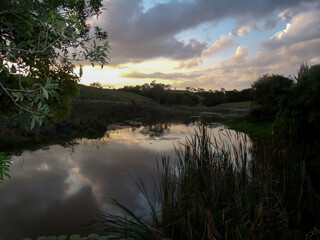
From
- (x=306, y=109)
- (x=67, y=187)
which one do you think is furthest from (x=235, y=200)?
(x=67, y=187)

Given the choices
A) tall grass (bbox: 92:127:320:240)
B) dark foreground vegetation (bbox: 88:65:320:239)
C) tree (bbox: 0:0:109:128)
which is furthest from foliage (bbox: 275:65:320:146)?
tree (bbox: 0:0:109:128)

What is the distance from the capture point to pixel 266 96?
1944 centimetres

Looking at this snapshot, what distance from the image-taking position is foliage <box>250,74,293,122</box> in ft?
61.3

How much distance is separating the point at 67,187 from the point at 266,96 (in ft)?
57.3

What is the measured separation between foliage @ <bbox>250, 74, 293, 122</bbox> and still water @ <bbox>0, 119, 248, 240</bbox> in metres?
10.8

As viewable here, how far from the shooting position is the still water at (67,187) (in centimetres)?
551

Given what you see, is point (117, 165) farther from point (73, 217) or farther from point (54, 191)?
point (73, 217)

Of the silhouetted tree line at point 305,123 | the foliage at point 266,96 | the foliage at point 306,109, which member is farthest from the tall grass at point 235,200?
the foliage at point 266,96

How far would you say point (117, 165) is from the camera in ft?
33.0

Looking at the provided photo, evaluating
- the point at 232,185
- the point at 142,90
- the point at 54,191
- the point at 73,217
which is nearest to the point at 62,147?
the point at 54,191

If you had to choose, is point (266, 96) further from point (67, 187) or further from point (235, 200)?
point (235, 200)

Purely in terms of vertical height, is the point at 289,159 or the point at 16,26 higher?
the point at 16,26

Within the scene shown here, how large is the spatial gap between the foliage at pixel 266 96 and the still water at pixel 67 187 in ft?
35.4

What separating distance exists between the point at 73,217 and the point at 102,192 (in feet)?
4.98
